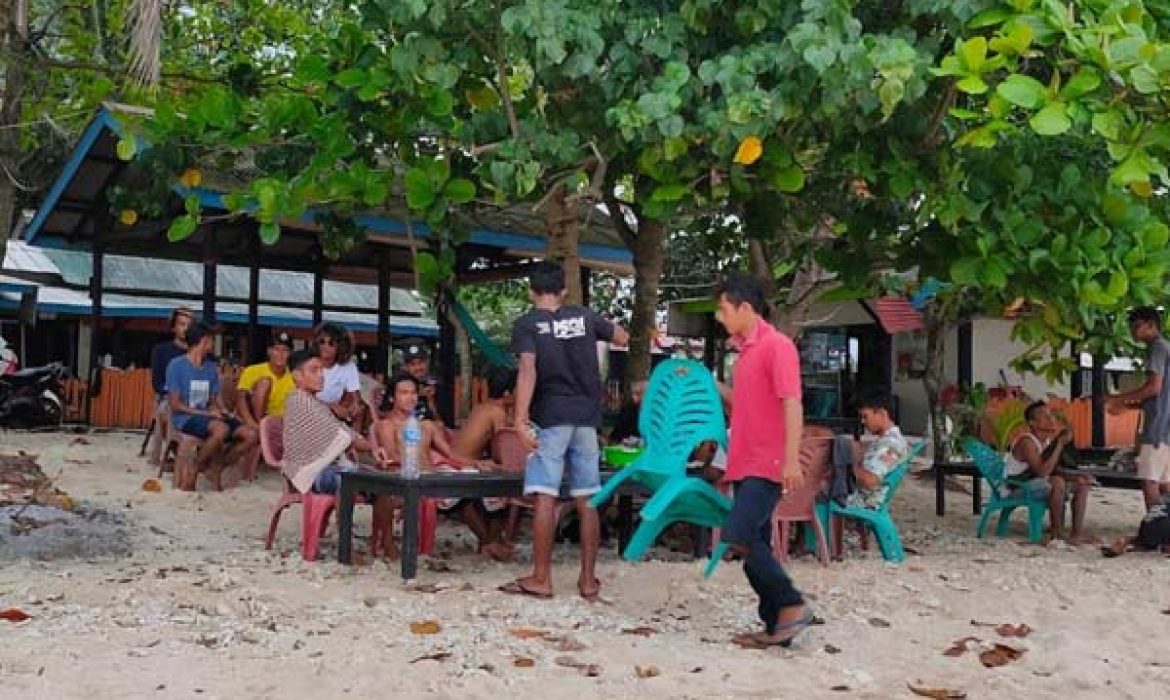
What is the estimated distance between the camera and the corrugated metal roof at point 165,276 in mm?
20891

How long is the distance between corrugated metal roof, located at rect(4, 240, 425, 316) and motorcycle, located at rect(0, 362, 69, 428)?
5983mm

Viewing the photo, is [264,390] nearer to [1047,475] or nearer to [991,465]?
[991,465]

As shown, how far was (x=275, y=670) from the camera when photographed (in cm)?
423

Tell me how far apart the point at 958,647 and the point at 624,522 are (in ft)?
8.17

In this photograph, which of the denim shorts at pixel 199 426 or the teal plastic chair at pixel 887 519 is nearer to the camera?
the teal plastic chair at pixel 887 519

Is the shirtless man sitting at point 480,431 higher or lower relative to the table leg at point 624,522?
higher

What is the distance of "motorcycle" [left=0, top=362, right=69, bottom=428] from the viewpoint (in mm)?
13797

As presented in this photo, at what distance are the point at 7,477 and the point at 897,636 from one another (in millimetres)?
6016

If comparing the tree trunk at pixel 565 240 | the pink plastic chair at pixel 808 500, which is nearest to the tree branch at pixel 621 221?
the tree trunk at pixel 565 240

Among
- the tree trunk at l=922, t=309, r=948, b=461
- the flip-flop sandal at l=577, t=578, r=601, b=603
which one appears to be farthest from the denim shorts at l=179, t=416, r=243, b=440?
the tree trunk at l=922, t=309, r=948, b=461

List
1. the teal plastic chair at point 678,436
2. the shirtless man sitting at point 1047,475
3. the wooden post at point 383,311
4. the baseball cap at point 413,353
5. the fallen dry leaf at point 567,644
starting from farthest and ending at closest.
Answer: the wooden post at point 383,311 → the shirtless man sitting at point 1047,475 → the baseball cap at point 413,353 → the teal plastic chair at point 678,436 → the fallen dry leaf at point 567,644

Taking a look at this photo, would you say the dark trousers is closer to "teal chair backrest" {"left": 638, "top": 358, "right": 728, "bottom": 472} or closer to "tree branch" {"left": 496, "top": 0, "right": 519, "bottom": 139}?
"teal chair backrest" {"left": 638, "top": 358, "right": 728, "bottom": 472}

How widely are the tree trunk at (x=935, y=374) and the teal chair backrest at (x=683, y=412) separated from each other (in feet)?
22.2

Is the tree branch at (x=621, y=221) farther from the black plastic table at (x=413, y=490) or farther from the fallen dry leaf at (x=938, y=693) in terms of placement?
the fallen dry leaf at (x=938, y=693)
